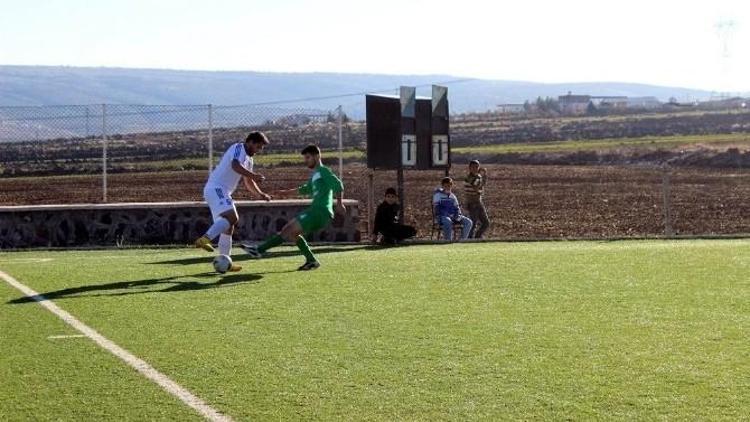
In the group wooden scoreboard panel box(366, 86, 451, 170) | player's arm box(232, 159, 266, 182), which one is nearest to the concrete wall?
wooden scoreboard panel box(366, 86, 451, 170)

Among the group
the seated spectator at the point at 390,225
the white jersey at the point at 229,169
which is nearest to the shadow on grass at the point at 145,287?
the white jersey at the point at 229,169

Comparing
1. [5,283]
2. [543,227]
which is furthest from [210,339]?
[543,227]

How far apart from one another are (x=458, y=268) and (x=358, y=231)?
6.06m

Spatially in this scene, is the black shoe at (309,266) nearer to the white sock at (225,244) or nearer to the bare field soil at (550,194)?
the white sock at (225,244)

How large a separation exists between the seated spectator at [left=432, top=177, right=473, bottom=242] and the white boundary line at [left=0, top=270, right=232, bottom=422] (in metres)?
8.97

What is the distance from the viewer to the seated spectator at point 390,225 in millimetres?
18516

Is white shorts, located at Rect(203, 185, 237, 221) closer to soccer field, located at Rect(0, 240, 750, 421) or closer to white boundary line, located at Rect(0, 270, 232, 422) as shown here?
soccer field, located at Rect(0, 240, 750, 421)

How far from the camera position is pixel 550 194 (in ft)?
116

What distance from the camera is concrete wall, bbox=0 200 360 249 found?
19859 mm

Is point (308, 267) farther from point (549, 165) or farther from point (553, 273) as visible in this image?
point (549, 165)

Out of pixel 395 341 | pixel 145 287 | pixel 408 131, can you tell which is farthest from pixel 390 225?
pixel 395 341

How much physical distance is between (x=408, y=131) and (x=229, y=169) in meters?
7.32

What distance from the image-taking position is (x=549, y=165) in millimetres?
56594

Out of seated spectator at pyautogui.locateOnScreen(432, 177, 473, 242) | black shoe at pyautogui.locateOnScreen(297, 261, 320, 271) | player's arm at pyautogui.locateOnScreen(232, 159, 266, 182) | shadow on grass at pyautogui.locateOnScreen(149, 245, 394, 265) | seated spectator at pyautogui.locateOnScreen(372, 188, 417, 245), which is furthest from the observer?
seated spectator at pyautogui.locateOnScreen(432, 177, 473, 242)
